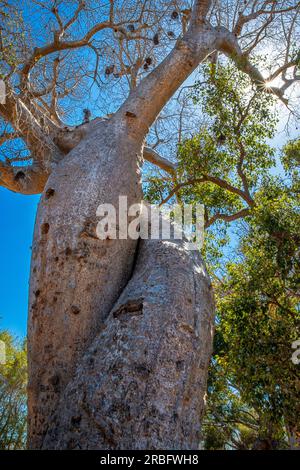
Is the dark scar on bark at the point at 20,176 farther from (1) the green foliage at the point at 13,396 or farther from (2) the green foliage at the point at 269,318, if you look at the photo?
(1) the green foliage at the point at 13,396

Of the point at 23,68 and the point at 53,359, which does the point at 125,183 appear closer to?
the point at 53,359

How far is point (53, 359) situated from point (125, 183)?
141 cm

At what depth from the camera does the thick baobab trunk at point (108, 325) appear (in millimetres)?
1645

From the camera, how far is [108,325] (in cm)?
209

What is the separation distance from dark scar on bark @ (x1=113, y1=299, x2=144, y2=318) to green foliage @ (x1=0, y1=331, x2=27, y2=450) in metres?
2.84

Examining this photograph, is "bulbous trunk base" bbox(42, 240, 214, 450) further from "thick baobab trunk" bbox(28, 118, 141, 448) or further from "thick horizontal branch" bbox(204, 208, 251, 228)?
"thick horizontal branch" bbox(204, 208, 251, 228)

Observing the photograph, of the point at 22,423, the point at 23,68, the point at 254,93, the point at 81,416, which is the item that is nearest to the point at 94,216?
the point at 81,416

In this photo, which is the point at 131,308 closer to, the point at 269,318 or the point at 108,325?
the point at 108,325

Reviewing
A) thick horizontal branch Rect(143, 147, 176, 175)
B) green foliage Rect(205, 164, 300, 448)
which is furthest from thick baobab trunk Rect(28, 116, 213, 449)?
thick horizontal branch Rect(143, 147, 176, 175)

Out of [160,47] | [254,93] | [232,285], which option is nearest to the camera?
[232,285]

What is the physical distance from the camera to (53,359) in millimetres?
2176

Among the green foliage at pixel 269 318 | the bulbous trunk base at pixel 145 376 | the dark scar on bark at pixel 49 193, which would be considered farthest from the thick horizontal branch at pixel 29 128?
the green foliage at pixel 269 318

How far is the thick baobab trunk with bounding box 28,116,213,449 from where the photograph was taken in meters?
1.64

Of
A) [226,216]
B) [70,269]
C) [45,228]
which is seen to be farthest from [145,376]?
[226,216]
